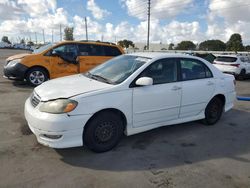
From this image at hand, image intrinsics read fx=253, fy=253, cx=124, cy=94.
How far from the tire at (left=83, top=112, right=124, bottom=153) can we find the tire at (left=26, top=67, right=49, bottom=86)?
243 inches

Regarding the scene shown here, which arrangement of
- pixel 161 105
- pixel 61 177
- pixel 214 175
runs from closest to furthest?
pixel 61 177 → pixel 214 175 → pixel 161 105

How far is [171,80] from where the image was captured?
15.5ft

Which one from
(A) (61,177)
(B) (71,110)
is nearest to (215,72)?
(B) (71,110)

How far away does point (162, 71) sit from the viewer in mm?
4664

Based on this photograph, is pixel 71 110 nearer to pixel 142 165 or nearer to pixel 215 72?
pixel 142 165

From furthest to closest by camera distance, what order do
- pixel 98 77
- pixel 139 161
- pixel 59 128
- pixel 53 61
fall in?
1. pixel 53 61
2. pixel 98 77
3. pixel 139 161
4. pixel 59 128

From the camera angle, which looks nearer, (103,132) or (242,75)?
(103,132)

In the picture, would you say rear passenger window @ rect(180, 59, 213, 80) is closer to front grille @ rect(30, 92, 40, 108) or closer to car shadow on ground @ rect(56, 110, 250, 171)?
car shadow on ground @ rect(56, 110, 250, 171)

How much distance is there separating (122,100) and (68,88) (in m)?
0.87

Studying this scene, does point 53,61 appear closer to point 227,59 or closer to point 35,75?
point 35,75

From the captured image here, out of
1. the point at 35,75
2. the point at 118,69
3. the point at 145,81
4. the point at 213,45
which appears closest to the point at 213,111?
the point at 145,81

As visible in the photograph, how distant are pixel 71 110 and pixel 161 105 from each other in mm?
1688

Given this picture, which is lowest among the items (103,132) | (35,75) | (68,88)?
(103,132)

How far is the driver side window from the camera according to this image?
4465 mm
